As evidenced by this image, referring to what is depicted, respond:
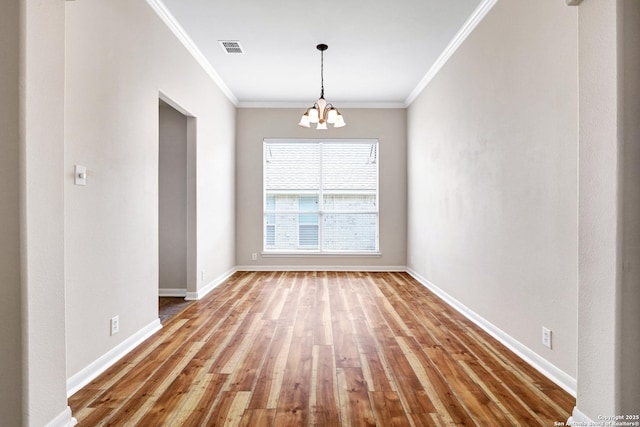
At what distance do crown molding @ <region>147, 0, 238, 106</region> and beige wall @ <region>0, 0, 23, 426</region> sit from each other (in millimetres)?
2076

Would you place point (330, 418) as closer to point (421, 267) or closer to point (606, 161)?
point (606, 161)

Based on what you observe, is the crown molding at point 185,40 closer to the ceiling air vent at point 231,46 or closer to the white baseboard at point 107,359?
the ceiling air vent at point 231,46

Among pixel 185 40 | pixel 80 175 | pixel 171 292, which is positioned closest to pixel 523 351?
pixel 80 175

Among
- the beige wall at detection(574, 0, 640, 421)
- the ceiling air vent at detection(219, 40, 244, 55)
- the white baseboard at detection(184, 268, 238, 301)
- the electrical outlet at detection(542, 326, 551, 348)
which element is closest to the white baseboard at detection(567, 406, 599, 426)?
the beige wall at detection(574, 0, 640, 421)

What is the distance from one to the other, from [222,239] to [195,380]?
11.3ft

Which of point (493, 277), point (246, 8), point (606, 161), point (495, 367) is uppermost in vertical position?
point (246, 8)

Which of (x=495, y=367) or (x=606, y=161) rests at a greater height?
(x=606, y=161)

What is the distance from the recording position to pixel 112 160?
103 inches

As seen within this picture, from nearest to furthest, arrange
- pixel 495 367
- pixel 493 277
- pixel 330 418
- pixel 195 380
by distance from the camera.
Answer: pixel 330 418, pixel 195 380, pixel 495 367, pixel 493 277

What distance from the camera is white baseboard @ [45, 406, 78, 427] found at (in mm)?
1683

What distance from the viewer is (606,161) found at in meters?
1.58

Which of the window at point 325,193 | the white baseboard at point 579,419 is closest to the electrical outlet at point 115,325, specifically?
the white baseboard at point 579,419

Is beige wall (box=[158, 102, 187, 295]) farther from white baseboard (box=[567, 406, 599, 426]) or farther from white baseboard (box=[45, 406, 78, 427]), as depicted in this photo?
white baseboard (box=[567, 406, 599, 426])

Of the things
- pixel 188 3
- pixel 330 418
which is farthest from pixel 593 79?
pixel 188 3
